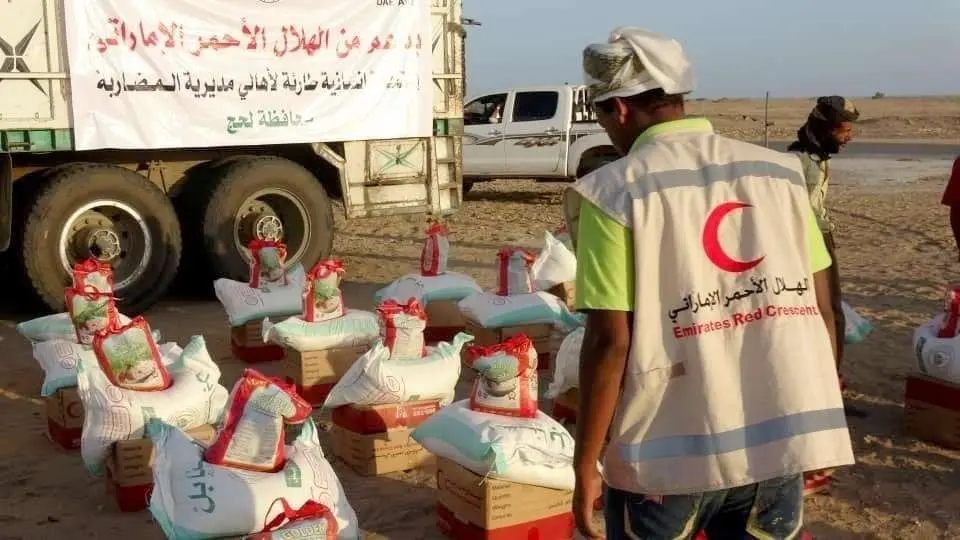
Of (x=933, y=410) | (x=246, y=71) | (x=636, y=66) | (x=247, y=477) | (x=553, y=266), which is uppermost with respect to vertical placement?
(x=246, y=71)

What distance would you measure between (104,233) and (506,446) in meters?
4.64

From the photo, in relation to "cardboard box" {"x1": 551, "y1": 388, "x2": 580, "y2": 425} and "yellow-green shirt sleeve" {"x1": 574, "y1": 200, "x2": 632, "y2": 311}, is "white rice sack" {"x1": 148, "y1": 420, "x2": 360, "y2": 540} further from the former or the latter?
"cardboard box" {"x1": 551, "y1": 388, "x2": 580, "y2": 425}

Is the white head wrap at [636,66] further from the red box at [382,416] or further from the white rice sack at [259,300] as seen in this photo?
the white rice sack at [259,300]

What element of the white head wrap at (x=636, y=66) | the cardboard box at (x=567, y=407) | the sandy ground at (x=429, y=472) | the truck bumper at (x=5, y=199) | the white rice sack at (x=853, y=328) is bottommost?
the sandy ground at (x=429, y=472)

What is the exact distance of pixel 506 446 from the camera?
11.7 ft

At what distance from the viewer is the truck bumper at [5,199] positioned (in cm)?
669

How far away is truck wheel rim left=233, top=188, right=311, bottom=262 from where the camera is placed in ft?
26.2

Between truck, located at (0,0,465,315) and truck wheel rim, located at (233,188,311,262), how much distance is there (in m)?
0.01

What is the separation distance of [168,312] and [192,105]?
1658 millimetres

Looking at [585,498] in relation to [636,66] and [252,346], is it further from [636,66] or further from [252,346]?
[252,346]

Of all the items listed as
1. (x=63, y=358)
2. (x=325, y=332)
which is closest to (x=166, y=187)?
(x=325, y=332)

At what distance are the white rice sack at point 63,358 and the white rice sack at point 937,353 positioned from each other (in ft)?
12.1

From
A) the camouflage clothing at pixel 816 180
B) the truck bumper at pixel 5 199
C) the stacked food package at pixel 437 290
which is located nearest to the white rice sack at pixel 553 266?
the stacked food package at pixel 437 290

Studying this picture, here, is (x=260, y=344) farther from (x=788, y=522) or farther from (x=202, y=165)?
(x=788, y=522)
